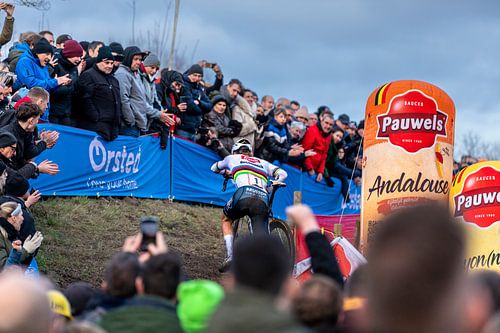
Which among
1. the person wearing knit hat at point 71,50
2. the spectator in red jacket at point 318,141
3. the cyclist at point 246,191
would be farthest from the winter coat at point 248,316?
the spectator in red jacket at point 318,141

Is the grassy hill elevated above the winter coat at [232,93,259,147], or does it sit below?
below

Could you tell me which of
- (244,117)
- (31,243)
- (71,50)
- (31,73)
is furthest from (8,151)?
(244,117)

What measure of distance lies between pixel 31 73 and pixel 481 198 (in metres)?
6.71

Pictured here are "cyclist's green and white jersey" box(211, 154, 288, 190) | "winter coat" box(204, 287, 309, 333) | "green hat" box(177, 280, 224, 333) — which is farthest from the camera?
"cyclist's green and white jersey" box(211, 154, 288, 190)

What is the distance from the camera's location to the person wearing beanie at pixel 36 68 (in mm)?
13195

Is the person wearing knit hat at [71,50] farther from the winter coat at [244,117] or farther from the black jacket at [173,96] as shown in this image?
the winter coat at [244,117]

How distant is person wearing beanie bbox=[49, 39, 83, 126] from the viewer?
46.4 feet

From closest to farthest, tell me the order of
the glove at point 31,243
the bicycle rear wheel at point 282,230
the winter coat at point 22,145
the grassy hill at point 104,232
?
the glove at point 31,243 < the winter coat at point 22,145 < the grassy hill at point 104,232 < the bicycle rear wheel at point 282,230

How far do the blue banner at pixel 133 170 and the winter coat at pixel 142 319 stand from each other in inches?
375

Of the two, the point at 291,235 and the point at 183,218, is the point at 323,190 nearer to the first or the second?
the point at 183,218

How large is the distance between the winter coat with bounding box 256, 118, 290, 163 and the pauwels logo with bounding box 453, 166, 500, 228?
7.31 meters

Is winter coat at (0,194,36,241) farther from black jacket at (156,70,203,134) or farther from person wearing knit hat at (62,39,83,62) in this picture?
black jacket at (156,70,203,134)

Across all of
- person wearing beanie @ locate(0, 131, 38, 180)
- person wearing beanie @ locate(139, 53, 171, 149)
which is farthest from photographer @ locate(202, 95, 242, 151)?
person wearing beanie @ locate(0, 131, 38, 180)

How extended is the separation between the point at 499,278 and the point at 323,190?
17.7 m
